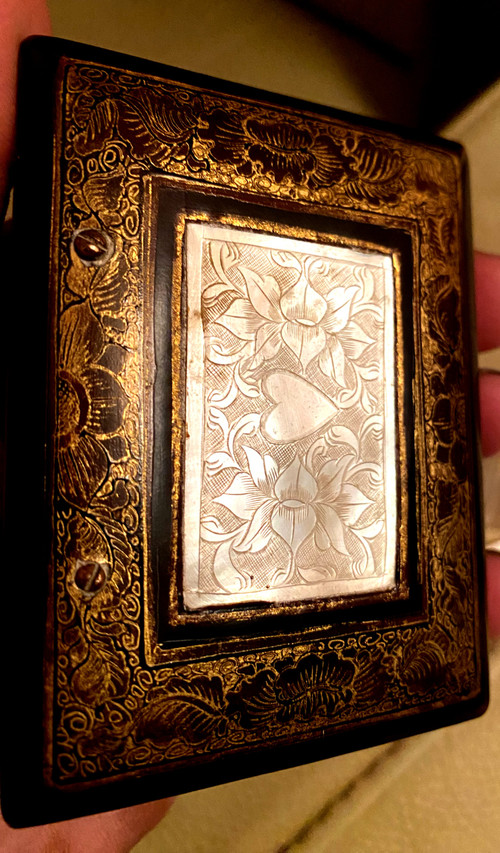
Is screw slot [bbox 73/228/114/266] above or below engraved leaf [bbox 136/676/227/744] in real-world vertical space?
above

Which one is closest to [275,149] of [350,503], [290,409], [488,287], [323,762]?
[290,409]

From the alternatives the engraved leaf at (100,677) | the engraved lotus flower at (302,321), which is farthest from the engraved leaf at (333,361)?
the engraved leaf at (100,677)

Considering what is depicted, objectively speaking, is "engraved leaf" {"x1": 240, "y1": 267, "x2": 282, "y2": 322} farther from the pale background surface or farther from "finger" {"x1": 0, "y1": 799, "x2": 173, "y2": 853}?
"finger" {"x1": 0, "y1": 799, "x2": 173, "y2": 853}

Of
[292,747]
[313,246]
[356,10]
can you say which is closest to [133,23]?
[356,10]

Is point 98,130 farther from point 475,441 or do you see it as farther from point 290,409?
point 475,441

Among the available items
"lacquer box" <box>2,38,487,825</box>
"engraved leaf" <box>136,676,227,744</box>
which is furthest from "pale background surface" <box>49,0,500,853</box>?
"engraved leaf" <box>136,676,227,744</box>

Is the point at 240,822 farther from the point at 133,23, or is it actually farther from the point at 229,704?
the point at 133,23
